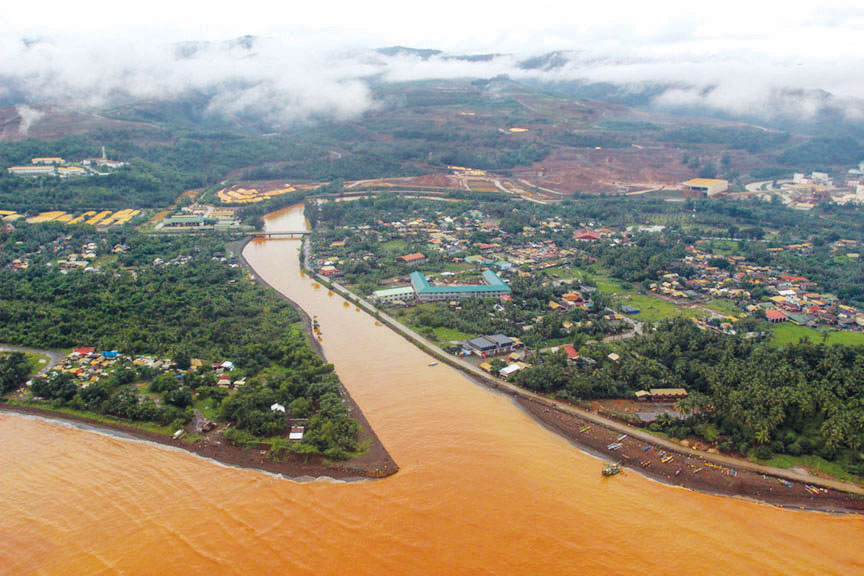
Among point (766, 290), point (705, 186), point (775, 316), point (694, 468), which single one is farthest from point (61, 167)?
point (705, 186)

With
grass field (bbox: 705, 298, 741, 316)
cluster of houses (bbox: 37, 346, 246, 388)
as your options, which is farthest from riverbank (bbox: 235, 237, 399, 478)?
grass field (bbox: 705, 298, 741, 316)

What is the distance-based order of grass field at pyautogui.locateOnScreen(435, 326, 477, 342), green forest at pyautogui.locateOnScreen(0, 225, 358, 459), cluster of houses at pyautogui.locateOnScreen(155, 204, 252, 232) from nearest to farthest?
green forest at pyautogui.locateOnScreen(0, 225, 358, 459)
grass field at pyautogui.locateOnScreen(435, 326, 477, 342)
cluster of houses at pyautogui.locateOnScreen(155, 204, 252, 232)

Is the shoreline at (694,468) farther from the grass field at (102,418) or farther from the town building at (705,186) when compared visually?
the town building at (705,186)

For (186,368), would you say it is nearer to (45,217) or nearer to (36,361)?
(36,361)

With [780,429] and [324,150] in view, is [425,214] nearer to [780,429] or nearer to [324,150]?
[324,150]

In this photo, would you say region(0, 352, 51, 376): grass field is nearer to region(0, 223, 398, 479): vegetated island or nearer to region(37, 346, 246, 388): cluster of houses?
region(0, 223, 398, 479): vegetated island

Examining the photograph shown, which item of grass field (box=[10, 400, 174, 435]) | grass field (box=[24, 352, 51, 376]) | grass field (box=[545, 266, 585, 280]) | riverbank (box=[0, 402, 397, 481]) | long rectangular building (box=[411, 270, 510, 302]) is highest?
grass field (box=[545, 266, 585, 280])
